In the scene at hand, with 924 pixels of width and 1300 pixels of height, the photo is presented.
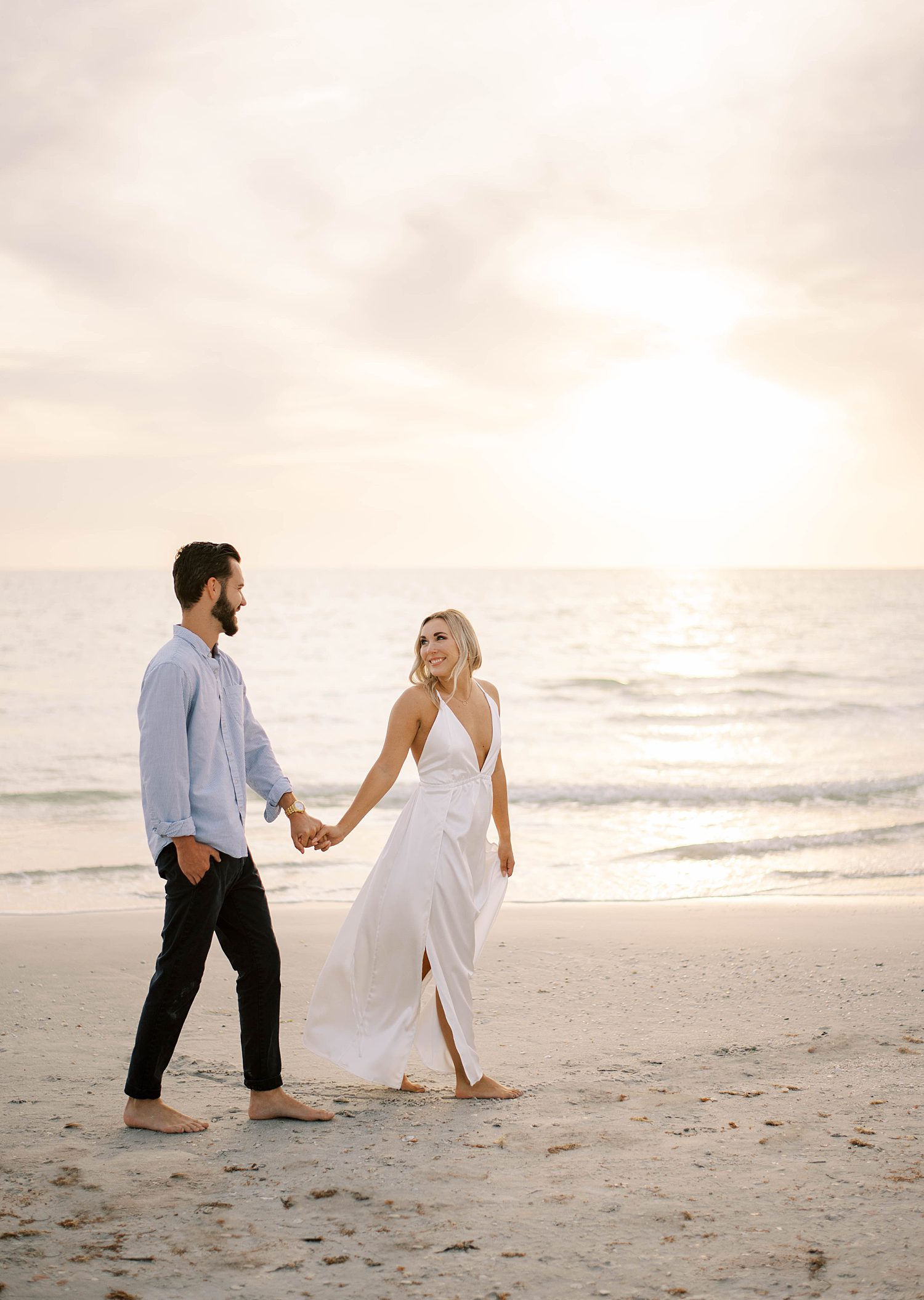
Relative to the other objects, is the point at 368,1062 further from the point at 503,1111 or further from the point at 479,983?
the point at 479,983

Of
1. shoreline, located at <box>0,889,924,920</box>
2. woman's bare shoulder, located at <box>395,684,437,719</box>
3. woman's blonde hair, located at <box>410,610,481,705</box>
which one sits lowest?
shoreline, located at <box>0,889,924,920</box>

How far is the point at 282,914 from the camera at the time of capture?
7852mm

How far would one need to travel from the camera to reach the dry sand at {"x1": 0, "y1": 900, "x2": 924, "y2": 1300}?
284cm

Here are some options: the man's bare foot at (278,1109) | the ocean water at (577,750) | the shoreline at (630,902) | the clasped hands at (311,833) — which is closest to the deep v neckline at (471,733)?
the clasped hands at (311,833)

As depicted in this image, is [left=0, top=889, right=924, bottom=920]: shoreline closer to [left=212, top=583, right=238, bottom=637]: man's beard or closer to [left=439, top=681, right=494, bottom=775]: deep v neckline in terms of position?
[left=439, top=681, right=494, bottom=775]: deep v neckline

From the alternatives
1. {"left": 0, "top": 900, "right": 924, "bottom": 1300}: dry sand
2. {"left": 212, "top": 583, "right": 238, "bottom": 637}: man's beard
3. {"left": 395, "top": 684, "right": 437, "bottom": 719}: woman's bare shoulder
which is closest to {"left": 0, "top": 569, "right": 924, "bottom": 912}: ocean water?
{"left": 0, "top": 900, "right": 924, "bottom": 1300}: dry sand

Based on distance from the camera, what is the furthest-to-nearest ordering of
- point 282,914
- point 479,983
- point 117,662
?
1. point 117,662
2. point 282,914
3. point 479,983

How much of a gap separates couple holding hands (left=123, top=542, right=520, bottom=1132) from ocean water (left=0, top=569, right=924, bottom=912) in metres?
4.59

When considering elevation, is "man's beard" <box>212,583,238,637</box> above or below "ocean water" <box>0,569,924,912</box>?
above

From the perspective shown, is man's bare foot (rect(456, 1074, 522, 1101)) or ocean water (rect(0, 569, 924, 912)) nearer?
man's bare foot (rect(456, 1074, 522, 1101))

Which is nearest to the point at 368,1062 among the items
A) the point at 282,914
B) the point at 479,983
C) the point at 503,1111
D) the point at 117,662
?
the point at 503,1111

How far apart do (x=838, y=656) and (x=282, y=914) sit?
3381 centimetres

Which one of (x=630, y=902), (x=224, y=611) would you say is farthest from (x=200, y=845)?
(x=630, y=902)

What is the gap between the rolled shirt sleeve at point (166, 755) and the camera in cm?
371
